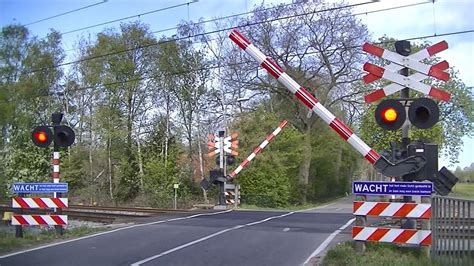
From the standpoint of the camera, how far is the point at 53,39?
4578 centimetres

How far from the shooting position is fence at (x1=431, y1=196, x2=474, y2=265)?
8.64 meters

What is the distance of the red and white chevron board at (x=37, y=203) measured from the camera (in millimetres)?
14000

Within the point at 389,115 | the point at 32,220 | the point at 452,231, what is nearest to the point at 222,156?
the point at 32,220

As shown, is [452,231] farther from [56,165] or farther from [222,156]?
[222,156]

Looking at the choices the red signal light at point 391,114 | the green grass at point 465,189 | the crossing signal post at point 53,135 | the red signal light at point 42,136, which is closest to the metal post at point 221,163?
the crossing signal post at point 53,135

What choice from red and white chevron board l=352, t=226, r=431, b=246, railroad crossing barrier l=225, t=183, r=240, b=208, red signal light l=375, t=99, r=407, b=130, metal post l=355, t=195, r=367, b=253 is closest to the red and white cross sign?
red signal light l=375, t=99, r=407, b=130

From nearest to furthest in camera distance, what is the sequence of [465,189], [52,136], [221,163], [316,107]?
[316,107], [52,136], [221,163], [465,189]

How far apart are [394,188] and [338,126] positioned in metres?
2.47

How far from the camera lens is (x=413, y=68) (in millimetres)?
10016

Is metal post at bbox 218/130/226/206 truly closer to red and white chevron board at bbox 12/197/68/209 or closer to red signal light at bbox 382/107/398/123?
red and white chevron board at bbox 12/197/68/209

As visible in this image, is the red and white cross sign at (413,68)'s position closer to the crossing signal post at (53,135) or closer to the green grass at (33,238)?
the crossing signal post at (53,135)

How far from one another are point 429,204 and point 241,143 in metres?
28.4

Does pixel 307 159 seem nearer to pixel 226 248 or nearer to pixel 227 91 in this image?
pixel 227 91

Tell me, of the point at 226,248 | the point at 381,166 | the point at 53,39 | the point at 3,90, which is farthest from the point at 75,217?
the point at 53,39
